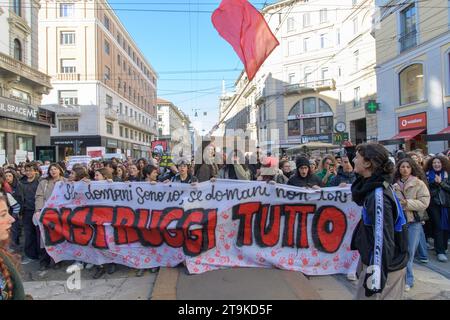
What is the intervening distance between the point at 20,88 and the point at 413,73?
24761mm

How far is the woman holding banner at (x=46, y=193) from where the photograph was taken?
541 cm

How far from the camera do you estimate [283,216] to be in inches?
198

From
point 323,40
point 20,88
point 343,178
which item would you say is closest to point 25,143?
point 20,88

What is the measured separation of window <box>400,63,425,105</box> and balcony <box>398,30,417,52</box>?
1170 millimetres

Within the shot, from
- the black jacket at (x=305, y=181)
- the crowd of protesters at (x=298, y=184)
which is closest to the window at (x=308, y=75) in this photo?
the crowd of protesters at (x=298, y=184)

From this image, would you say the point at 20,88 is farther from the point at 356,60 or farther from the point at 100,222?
the point at 356,60

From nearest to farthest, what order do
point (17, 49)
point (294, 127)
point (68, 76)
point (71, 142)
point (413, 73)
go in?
point (413, 73) < point (17, 49) < point (71, 142) < point (68, 76) < point (294, 127)

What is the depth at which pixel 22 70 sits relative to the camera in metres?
21.4

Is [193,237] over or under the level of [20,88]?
under

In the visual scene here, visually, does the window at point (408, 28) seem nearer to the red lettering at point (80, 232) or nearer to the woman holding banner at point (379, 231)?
the woman holding banner at point (379, 231)

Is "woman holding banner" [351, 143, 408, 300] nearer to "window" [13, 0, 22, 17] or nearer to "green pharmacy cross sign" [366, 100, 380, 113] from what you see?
"green pharmacy cross sign" [366, 100, 380, 113]

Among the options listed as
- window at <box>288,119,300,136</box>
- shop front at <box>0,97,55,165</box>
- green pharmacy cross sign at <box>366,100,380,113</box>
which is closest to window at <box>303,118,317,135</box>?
window at <box>288,119,300,136</box>

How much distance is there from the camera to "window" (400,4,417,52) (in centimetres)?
1898
